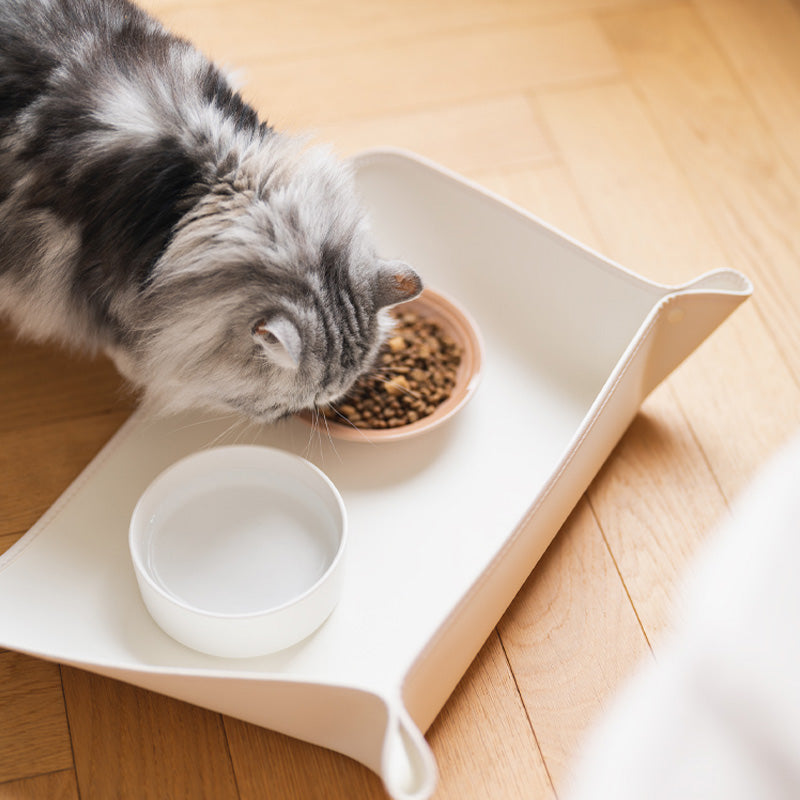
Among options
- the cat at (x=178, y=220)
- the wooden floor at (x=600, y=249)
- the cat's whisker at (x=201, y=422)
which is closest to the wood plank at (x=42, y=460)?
the wooden floor at (x=600, y=249)

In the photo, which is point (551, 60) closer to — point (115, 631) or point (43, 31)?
point (43, 31)

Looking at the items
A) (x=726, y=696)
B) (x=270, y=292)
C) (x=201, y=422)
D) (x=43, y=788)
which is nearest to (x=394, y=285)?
(x=270, y=292)

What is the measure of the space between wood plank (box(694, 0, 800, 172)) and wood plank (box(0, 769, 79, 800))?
1.75 meters

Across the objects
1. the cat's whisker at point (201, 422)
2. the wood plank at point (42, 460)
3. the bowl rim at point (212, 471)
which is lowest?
the wood plank at point (42, 460)

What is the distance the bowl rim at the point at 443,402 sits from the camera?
4.83 ft

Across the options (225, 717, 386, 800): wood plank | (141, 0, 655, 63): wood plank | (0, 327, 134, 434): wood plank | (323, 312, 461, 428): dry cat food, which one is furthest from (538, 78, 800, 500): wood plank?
(0, 327, 134, 434): wood plank

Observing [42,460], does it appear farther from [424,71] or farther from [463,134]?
[424,71]

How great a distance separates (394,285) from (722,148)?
1.06 metres

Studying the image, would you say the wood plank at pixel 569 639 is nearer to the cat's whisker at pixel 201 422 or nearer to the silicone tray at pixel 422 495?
the silicone tray at pixel 422 495

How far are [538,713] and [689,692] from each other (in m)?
0.24

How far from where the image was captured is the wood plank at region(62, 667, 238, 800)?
1191 millimetres

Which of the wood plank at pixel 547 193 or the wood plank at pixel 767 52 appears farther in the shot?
the wood plank at pixel 767 52

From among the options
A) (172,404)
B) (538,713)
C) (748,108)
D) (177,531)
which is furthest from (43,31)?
(748,108)

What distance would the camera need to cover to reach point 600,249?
1.84 meters
